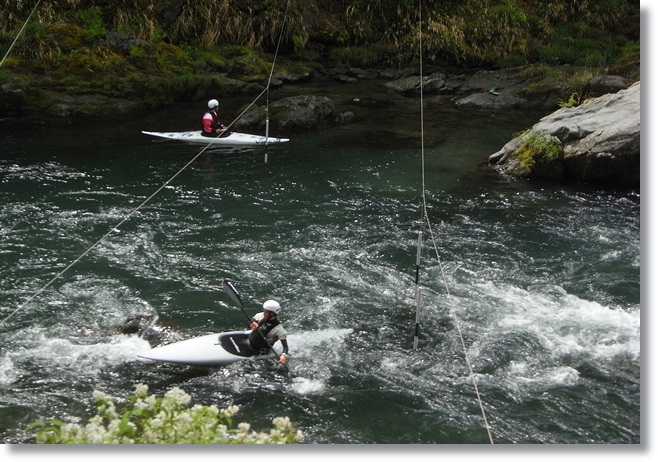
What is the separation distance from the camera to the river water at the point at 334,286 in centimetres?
658

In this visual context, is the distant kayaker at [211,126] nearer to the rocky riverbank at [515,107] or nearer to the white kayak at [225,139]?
the white kayak at [225,139]

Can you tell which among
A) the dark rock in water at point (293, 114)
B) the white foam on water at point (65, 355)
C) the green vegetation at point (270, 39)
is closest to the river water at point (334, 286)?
the white foam on water at point (65, 355)

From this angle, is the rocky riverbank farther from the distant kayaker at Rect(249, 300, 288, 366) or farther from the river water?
the distant kayaker at Rect(249, 300, 288, 366)

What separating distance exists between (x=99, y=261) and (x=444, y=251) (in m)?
4.74

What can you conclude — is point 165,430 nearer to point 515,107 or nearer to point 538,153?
point 538,153

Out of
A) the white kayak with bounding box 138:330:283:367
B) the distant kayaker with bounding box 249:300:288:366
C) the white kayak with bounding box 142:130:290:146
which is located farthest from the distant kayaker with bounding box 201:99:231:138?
the distant kayaker with bounding box 249:300:288:366

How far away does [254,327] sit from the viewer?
7199 millimetres

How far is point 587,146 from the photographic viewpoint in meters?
12.8

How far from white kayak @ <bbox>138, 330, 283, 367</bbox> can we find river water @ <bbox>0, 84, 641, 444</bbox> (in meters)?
0.13

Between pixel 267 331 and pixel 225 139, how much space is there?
27.0 feet

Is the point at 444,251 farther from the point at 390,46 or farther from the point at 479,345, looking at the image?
the point at 390,46

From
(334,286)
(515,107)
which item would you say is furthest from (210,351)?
(515,107)

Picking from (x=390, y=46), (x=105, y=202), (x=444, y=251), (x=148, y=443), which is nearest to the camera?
(x=148, y=443)

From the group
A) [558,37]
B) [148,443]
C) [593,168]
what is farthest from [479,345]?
[558,37]
